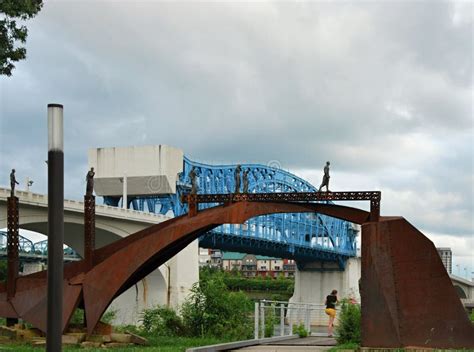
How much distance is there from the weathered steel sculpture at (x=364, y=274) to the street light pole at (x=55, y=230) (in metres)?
7.84

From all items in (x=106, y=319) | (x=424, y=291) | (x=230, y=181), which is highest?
(x=230, y=181)

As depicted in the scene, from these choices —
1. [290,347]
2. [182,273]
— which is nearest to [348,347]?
[290,347]

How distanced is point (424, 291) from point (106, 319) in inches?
576

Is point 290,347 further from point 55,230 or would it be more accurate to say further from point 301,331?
point 55,230

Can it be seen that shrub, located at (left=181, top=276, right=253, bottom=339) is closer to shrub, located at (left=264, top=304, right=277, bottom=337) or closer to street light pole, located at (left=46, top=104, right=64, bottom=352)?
shrub, located at (left=264, top=304, right=277, bottom=337)

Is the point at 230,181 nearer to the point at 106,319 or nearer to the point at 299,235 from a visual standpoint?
the point at 299,235

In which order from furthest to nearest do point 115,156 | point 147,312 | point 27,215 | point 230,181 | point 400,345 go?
point 230,181
point 115,156
point 27,215
point 147,312
point 400,345

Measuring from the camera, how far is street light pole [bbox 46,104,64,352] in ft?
19.1

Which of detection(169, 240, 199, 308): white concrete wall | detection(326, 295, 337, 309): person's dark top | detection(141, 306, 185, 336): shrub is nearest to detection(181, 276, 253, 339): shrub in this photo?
detection(141, 306, 185, 336): shrub

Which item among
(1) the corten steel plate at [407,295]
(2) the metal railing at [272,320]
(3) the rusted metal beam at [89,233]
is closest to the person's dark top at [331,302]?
(2) the metal railing at [272,320]

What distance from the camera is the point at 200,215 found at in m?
16.3

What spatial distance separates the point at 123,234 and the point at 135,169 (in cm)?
1250

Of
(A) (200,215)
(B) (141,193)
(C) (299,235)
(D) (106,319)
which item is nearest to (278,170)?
(C) (299,235)

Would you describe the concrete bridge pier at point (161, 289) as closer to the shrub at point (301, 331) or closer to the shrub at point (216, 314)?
the shrub at point (216, 314)
